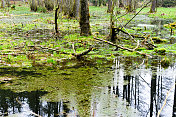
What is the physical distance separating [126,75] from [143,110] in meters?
1.71

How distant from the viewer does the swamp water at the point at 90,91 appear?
3524 mm

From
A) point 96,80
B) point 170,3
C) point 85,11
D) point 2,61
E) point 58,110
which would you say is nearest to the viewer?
point 58,110

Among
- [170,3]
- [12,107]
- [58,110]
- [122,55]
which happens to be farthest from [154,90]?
[170,3]

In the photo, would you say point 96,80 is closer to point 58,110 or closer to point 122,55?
point 58,110

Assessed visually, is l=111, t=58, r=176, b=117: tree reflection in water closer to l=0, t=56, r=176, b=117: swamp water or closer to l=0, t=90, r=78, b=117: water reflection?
l=0, t=56, r=176, b=117: swamp water

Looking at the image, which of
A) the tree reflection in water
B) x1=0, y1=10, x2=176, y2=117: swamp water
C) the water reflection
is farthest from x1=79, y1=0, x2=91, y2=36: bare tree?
the water reflection

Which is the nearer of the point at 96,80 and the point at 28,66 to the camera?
the point at 96,80

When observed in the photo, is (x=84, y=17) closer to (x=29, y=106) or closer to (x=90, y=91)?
(x=90, y=91)

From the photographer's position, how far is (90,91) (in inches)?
167

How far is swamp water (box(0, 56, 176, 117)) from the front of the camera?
3524 millimetres

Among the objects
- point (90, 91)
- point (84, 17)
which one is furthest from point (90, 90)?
point (84, 17)

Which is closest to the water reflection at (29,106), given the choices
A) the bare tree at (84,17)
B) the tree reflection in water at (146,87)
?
the tree reflection in water at (146,87)

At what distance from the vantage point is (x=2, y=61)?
21.1 ft

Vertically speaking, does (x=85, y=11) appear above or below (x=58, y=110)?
above
